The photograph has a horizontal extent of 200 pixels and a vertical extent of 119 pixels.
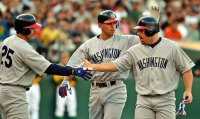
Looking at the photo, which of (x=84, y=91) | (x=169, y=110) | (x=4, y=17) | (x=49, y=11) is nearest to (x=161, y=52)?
(x=169, y=110)

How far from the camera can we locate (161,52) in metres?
6.06

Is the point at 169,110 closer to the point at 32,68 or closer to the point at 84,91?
the point at 32,68

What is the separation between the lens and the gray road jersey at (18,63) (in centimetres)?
615

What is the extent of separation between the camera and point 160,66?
6.02 metres

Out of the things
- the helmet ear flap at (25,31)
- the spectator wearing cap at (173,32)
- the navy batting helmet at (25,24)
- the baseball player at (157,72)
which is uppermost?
the navy batting helmet at (25,24)

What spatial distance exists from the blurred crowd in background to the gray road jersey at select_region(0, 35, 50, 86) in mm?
3729

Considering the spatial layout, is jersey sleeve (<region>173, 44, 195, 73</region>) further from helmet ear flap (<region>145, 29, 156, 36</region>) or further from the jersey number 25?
the jersey number 25

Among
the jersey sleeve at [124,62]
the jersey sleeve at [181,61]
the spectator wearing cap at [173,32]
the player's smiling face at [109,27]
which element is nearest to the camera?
the jersey sleeve at [181,61]

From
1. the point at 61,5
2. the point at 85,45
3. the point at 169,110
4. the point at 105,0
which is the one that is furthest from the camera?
the point at 105,0

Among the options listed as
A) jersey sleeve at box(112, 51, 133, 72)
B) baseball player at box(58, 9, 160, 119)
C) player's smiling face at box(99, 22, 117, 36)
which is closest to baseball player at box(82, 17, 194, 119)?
jersey sleeve at box(112, 51, 133, 72)

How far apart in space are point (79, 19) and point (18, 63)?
7.37 m

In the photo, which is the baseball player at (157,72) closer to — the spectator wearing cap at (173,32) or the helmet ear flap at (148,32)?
the helmet ear flap at (148,32)

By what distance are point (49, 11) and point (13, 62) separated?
6.77 meters

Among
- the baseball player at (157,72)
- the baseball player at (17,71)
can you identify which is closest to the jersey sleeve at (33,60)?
the baseball player at (17,71)
